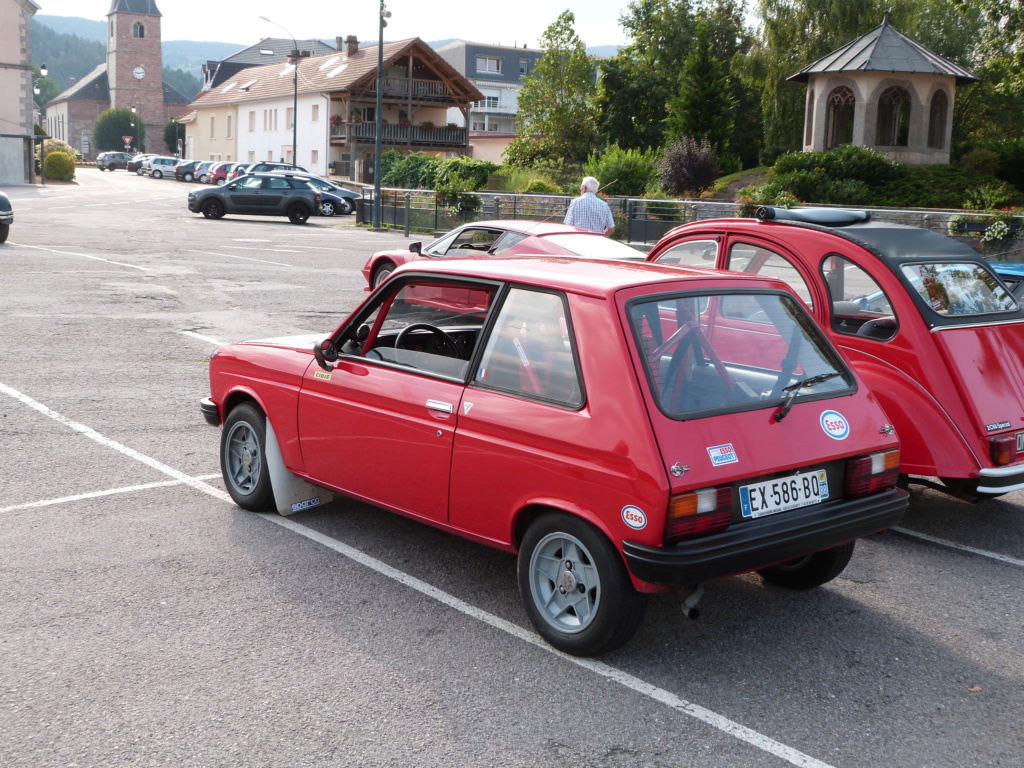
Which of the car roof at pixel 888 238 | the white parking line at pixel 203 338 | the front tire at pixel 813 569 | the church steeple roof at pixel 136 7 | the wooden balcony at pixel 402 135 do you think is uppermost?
the church steeple roof at pixel 136 7

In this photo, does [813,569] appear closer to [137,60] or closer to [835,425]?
[835,425]

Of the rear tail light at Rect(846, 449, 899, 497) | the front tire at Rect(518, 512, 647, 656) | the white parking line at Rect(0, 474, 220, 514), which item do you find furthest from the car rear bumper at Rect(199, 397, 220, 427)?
the rear tail light at Rect(846, 449, 899, 497)

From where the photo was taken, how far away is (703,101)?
46438 mm

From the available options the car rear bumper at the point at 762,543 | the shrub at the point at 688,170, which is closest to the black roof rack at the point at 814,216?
the car rear bumper at the point at 762,543

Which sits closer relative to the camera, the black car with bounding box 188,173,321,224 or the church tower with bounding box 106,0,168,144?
the black car with bounding box 188,173,321,224

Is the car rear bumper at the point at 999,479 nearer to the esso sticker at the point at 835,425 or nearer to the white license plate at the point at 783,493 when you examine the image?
the esso sticker at the point at 835,425

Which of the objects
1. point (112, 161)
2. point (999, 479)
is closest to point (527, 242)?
point (999, 479)

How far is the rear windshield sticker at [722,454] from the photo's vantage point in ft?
13.4

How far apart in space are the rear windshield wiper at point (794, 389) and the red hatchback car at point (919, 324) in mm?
1163

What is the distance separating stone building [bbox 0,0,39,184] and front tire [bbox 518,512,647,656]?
6372cm

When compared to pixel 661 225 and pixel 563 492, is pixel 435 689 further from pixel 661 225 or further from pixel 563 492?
pixel 661 225

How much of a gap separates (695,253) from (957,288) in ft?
5.47

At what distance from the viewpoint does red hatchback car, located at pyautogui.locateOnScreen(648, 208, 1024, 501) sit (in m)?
5.84

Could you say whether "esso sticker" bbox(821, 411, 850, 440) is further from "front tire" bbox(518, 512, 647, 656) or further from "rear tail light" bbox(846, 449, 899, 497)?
"front tire" bbox(518, 512, 647, 656)
